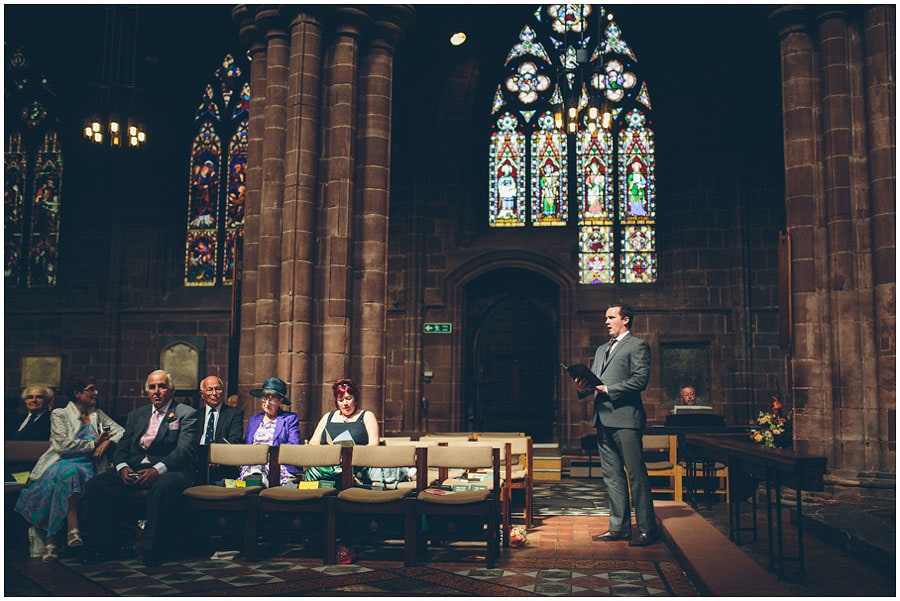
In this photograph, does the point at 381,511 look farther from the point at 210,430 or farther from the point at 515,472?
the point at 515,472

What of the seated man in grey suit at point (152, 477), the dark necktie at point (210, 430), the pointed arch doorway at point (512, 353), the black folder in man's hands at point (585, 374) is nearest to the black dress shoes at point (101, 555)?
the seated man in grey suit at point (152, 477)

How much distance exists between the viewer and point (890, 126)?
351 inches

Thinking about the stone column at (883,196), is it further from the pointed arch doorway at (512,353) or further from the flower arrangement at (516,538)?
the pointed arch doorway at (512,353)

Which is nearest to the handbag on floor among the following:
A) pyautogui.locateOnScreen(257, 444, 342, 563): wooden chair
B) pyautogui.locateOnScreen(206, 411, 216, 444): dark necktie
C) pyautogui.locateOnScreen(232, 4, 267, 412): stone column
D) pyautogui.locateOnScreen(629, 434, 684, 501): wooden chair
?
pyautogui.locateOnScreen(206, 411, 216, 444): dark necktie

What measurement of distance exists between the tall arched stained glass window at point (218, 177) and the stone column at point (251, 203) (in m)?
6.40

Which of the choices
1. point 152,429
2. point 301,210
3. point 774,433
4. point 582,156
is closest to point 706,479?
point 774,433

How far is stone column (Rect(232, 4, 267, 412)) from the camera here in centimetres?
1045

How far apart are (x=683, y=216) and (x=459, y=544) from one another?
1040 cm

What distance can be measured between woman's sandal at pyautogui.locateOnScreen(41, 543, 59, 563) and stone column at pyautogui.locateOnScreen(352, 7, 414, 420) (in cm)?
442

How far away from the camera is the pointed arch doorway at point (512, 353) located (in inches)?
644

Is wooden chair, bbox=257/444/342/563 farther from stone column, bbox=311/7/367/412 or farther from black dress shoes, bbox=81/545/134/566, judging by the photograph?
stone column, bbox=311/7/367/412

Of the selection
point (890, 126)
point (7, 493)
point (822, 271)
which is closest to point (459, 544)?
point (7, 493)

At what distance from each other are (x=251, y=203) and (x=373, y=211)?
1519 millimetres

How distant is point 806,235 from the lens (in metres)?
9.27
